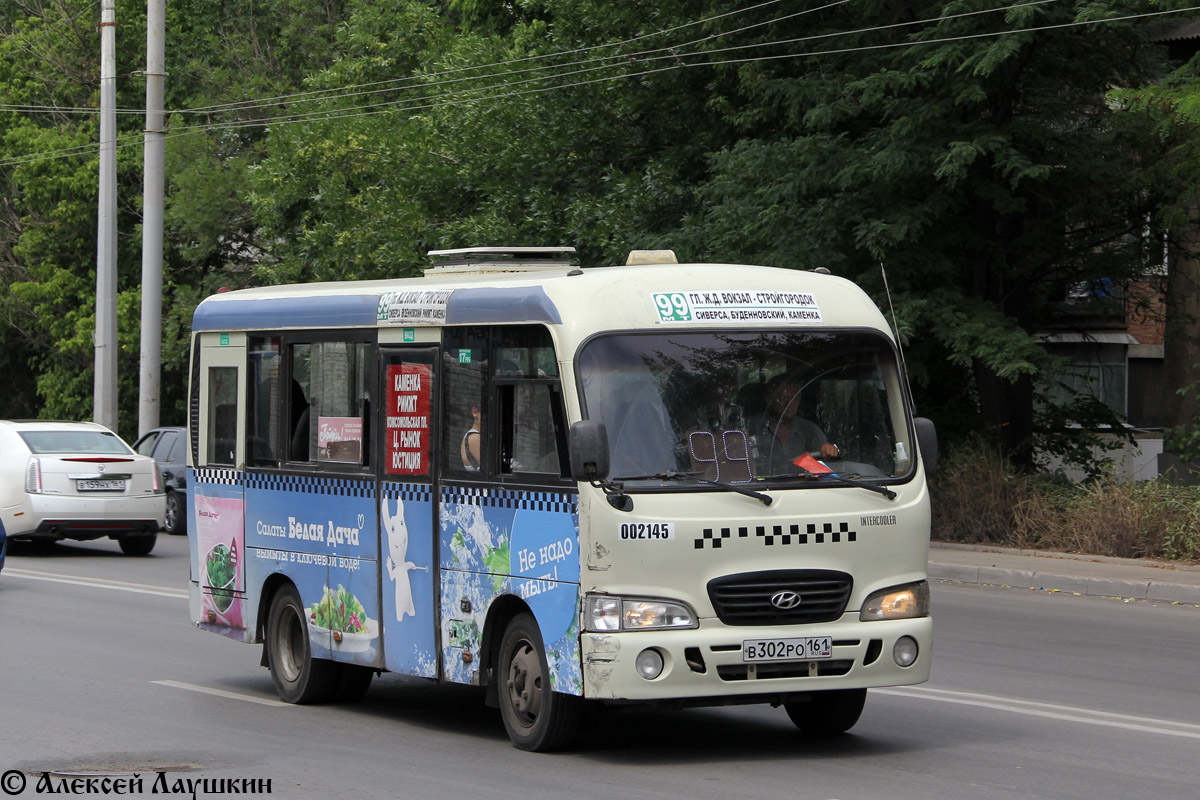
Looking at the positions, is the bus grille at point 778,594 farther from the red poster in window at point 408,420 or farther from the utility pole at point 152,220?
the utility pole at point 152,220

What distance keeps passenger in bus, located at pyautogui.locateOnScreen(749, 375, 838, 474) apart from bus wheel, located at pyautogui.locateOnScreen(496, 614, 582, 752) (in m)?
1.44

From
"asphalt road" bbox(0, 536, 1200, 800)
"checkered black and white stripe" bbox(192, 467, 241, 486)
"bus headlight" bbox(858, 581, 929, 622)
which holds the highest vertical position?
"checkered black and white stripe" bbox(192, 467, 241, 486)

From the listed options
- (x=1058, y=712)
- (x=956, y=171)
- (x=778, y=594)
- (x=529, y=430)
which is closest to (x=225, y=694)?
(x=529, y=430)

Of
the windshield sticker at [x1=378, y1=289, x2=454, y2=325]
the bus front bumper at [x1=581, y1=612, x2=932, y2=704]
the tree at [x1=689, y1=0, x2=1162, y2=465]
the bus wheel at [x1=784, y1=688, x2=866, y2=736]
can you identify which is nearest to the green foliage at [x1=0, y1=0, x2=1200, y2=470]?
the tree at [x1=689, y1=0, x2=1162, y2=465]

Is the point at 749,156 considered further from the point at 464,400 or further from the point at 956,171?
the point at 464,400

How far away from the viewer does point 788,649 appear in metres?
8.16

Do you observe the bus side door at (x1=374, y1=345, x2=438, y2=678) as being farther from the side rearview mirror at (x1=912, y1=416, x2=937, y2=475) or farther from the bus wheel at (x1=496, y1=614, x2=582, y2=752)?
the side rearview mirror at (x1=912, y1=416, x2=937, y2=475)

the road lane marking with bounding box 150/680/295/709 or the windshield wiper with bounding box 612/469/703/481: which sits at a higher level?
the windshield wiper with bounding box 612/469/703/481

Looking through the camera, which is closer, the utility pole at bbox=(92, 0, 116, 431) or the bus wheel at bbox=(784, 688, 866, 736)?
the bus wheel at bbox=(784, 688, 866, 736)

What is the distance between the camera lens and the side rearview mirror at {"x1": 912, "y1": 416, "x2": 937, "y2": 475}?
892 cm

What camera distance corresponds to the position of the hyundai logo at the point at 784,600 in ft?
27.0

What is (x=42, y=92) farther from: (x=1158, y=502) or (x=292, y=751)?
(x=292, y=751)

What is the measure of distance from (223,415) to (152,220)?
64.6 feet

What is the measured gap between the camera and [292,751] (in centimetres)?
877
